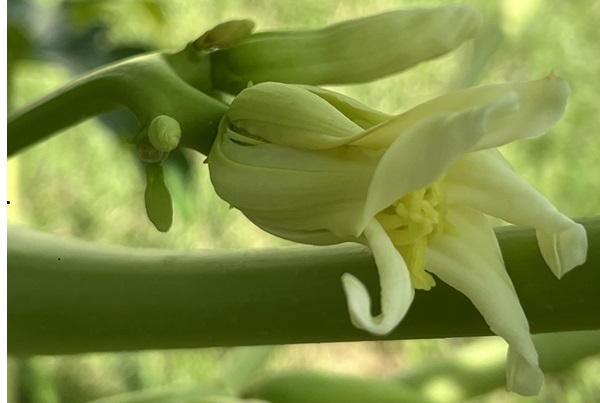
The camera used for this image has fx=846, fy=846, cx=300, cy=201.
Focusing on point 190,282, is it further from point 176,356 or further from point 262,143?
point 176,356

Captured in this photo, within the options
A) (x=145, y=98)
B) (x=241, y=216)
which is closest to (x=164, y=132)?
(x=145, y=98)

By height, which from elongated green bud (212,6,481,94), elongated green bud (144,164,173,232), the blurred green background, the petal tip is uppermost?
the blurred green background

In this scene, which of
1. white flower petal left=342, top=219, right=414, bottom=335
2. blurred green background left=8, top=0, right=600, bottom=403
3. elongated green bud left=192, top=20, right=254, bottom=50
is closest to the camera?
white flower petal left=342, top=219, right=414, bottom=335

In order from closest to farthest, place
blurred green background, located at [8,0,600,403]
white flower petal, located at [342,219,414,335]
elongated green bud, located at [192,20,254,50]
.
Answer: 1. white flower petal, located at [342,219,414,335]
2. elongated green bud, located at [192,20,254,50]
3. blurred green background, located at [8,0,600,403]

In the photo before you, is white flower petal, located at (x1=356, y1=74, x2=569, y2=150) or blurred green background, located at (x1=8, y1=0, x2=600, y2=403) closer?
white flower petal, located at (x1=356, y1=74, x2=569, y2=150)

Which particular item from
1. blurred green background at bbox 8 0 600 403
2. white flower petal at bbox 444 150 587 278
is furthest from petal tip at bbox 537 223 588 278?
blurred green background at bbox 8 0 600 403

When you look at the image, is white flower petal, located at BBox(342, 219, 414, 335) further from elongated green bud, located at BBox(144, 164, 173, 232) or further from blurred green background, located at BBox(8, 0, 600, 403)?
blurred green background, located at BBox(8, 0, 600, 403)

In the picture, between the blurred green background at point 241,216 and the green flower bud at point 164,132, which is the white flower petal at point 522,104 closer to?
the green flower bud at point 164,132
